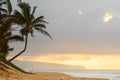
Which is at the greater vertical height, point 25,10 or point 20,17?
point 25,10

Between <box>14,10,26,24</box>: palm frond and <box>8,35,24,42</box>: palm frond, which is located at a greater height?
<box>14,10,26,24</box>: palm frond

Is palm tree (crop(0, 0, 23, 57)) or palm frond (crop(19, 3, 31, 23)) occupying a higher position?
palm frond (crop(19, 3, 31, 23))

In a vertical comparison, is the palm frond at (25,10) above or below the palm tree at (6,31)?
above

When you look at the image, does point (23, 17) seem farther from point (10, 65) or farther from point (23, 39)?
point (10, 65)

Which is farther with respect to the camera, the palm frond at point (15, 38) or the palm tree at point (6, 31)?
the palm frond at point (15, 38)

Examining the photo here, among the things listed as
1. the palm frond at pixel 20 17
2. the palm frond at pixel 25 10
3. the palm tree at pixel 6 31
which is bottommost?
the palm tree at pixel 6 31

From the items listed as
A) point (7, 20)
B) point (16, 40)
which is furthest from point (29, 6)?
point (7, 20)

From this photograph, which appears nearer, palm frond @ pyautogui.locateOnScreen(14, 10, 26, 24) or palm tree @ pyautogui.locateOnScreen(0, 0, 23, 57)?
palm tree @ pyautogui.locateOnScreen(0, 0, 23, 57)

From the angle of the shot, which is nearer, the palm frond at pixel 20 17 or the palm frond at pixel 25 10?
the palm frond at pixel 20 17

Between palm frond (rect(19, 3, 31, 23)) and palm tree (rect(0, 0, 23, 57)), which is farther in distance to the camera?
palm frond (rect(19, 3, 31, 23))

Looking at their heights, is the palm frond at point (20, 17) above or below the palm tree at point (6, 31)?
above

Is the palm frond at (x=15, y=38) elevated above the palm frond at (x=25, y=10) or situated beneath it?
situated beneath

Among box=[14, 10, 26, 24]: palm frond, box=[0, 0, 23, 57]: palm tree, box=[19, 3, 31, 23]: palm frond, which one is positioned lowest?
box=[0, 0, 23, 57]: palm tree

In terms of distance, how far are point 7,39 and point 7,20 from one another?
29.8 ft
